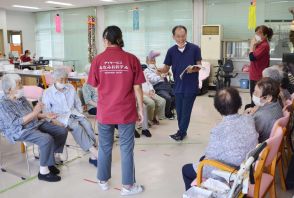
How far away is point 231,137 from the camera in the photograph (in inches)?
72.4

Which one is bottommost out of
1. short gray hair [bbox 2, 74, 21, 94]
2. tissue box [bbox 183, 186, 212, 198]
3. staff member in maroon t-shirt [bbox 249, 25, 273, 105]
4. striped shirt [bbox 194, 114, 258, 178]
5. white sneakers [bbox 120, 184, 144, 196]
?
white sneakers [bbox 120, 184, 144, 196]

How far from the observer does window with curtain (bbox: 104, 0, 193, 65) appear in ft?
30.4

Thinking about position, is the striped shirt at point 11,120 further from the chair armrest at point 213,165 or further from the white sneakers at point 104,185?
the chair armrest at point 213,165

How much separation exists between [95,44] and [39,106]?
8.59 metres

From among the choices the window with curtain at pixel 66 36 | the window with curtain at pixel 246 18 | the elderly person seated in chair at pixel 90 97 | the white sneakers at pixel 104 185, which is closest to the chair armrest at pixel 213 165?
the white sneakers at pixel 104 185

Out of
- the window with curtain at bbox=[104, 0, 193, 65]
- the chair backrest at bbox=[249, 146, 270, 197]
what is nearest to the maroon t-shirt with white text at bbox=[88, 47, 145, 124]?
the chair backrest at bbox=[249, 146, 270, 197]

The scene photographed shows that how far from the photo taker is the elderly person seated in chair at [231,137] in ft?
6.04

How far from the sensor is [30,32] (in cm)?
1302

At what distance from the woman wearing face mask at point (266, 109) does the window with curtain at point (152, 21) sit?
6.93 meters

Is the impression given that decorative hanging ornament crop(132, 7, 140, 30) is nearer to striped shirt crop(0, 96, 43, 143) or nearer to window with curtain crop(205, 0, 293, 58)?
window with curtain crop(205, 0, 293, 58)

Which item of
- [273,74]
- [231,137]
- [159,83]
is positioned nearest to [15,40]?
[159,83]

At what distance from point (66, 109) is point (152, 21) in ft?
23.3

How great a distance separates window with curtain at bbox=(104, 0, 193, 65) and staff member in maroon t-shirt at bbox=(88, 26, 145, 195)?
697 centimetres

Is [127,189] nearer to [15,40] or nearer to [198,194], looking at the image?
[198,194]
